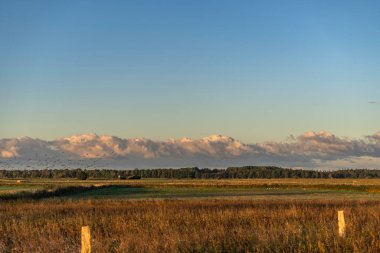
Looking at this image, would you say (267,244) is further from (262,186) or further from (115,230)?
(262,186)

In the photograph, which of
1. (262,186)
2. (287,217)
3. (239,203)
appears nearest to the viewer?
(287,217)

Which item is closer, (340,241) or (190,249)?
(190,249)

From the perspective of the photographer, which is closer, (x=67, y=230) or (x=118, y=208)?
(x=67, y=230)

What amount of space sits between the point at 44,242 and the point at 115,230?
465cm

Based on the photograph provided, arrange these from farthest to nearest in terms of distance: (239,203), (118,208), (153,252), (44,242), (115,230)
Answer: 1. (239,203)
2. (118,208)
3. (115,230)
4. (44,242)
5. (153,252)

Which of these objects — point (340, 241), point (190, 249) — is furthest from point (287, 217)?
point (190, 249)

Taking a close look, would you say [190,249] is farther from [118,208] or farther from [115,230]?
[118,208]

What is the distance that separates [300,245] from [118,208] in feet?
76.2

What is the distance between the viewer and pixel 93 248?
46.9ft

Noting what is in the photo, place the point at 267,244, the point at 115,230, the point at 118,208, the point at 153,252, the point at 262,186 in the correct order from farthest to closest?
the point at 262,186 → the point at 118,208 → the point at 115,230 → the point at 267,244 → the point at 153,252

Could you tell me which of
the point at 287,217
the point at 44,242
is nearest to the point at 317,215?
the point at 287,217

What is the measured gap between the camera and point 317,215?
1057 inches

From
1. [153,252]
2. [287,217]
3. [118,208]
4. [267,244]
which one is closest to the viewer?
[153,252]

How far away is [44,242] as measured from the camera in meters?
16.2
